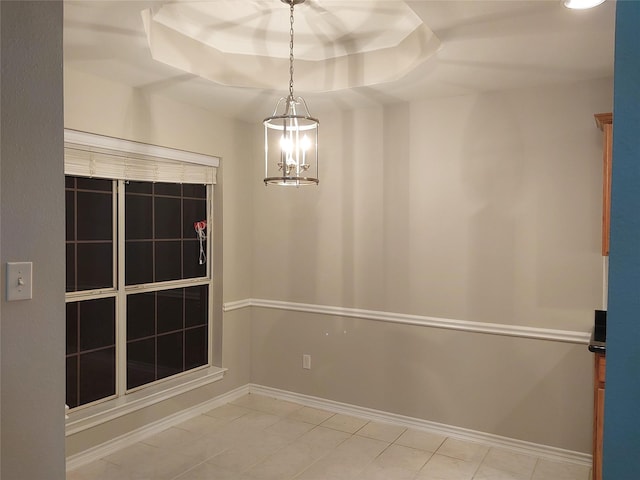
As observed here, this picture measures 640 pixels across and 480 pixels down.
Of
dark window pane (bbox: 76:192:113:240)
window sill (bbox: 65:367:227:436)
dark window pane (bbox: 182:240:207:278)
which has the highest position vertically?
dark window pane (bbox: 76:192:113:240)

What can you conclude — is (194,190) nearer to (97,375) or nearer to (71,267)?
(71,267)

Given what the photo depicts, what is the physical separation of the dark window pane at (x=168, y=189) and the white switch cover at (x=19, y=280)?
7.44 ft

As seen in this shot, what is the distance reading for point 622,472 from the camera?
1007 mm

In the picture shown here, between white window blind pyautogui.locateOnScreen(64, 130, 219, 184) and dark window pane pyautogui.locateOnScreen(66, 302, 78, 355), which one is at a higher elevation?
white window blind pyautogui.locateOnScreen(64, 130, 219, 184)

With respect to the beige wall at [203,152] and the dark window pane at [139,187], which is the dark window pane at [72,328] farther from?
the dark window pane at [139,187]

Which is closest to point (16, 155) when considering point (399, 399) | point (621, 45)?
point (621, 45)

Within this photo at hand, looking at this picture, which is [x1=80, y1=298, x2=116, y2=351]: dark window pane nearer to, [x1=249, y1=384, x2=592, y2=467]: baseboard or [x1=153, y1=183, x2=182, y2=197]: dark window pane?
[x1=153, y1=183, x2=182, y2=197]: dark window pane

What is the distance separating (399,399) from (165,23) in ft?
10.0

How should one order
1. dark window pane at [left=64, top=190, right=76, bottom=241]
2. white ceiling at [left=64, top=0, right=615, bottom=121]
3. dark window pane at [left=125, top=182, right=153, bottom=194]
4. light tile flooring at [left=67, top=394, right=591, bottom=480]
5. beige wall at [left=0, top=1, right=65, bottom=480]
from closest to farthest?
1. beige wall at [left=0, top=1, right=65, bottom=480]
2. white ceiling at [left=64, top=0, right=615, bottom=121]
3. light tile flooring at [left=67, top=394, right=591, bottom=480]
4. dark window pane at [left=64, top=190, right=76, bottom=241]
5. dark window pane at [left=125, top=182, right=153, bottom=194]

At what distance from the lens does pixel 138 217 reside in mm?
3715

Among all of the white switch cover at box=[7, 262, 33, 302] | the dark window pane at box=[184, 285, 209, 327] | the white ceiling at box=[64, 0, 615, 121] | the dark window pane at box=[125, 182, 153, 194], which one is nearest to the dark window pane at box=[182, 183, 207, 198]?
the dark window pane at box=[125, 182, 153, 194]

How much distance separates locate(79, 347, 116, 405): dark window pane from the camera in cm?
337

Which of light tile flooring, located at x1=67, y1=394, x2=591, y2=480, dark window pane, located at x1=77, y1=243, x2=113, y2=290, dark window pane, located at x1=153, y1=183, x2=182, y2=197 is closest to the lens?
light tile flooring, located at x1=67, y1=394, x2=591, y2=480

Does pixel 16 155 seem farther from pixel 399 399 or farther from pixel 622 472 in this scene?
pixel 399 399
